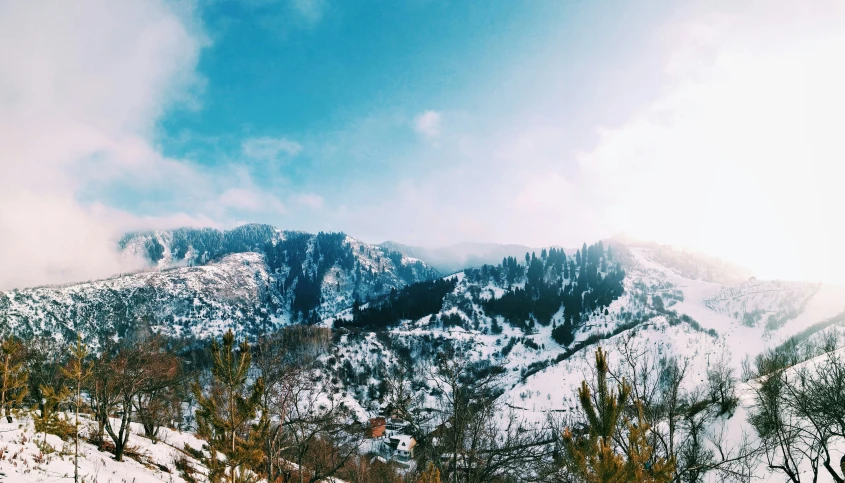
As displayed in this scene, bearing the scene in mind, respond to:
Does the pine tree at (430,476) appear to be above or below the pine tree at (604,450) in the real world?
below

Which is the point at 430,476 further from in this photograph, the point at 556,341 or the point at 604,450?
the point at 556,341

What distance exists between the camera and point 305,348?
122 metres

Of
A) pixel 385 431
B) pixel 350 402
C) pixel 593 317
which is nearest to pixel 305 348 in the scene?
pixel 350 402

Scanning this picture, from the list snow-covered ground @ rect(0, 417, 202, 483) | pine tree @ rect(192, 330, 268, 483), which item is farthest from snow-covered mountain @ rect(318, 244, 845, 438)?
pine tree @ rect(192, 330, 268, 483)

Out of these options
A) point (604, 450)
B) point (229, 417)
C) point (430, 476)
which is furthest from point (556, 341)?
point (229, 417)

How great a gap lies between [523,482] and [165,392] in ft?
124

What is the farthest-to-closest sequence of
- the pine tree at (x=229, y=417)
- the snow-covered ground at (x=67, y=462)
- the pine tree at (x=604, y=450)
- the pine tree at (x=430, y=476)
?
the snow-covered ground at (x=67, y=462) < the pine tree at (x=229, y=417) < the pine tree at (x=430, y=476) < the pine tree at (x=604, y=450)

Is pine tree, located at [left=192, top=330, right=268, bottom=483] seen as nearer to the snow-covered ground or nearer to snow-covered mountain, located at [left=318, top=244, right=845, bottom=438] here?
the snow-covered ground

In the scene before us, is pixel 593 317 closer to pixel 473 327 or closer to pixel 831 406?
pixel 473 327

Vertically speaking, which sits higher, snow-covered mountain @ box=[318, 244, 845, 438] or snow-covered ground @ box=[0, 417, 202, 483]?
snow-covered ground @ box=[0, 417, 202, 483]

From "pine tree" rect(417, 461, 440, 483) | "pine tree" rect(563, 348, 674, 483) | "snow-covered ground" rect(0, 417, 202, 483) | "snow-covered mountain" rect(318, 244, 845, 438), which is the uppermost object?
"pine tree" rect(563, 348, 674, 483)

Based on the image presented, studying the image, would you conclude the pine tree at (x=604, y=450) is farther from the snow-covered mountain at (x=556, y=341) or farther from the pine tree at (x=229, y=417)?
the snow-covered mountain at (x=556, y=341)

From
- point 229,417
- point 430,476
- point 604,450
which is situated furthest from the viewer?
point 229,417

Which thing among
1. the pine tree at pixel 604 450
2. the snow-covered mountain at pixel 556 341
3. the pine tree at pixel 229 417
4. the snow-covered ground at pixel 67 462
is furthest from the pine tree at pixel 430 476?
the snow-covered mountain at pixel 556 341
